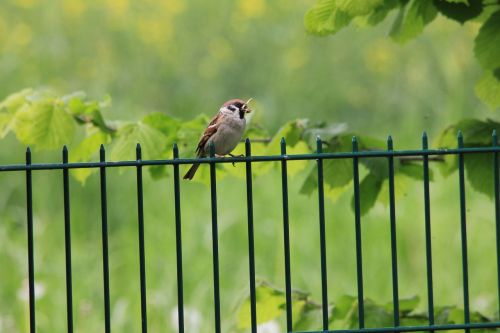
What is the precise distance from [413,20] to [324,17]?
0.63m

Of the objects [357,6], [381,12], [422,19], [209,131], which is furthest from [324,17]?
[209,131]

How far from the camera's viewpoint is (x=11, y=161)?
385 inches

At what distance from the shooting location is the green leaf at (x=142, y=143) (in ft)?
17.2

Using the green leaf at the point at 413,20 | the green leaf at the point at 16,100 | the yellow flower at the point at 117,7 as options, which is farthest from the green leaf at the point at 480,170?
the yellow flower at the point at 117,7

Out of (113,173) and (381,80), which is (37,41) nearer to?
(113,173)

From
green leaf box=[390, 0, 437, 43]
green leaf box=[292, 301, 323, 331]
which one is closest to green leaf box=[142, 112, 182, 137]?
green leaf box=[292, 301, 323, 331]

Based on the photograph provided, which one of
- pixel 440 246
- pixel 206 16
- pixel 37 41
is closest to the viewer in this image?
pixel 440 246

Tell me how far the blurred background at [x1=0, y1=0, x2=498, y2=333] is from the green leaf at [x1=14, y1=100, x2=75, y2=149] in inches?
46.5

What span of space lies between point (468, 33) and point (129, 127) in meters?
7.46

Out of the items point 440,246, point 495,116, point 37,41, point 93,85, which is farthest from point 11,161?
point 495,116

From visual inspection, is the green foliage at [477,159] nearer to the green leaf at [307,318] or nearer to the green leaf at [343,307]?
the green leaf at [343,307]

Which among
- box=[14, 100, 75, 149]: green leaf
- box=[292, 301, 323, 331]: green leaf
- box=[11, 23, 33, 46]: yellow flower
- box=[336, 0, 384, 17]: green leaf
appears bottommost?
box=[292, 301, 323, 331]: green leaf

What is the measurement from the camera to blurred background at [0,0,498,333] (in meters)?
8.13

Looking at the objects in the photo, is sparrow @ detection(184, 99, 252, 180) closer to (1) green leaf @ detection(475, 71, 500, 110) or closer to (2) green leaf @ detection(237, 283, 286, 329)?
(2) green leaf @ detection(237, 283, 286, 329)
